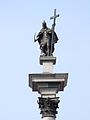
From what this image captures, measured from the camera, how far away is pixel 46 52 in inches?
841

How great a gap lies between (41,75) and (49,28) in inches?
127

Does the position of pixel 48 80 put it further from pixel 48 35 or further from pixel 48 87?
pixel 48 35

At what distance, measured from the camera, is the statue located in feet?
69.8

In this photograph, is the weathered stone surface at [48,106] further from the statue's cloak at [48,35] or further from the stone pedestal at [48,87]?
the statue's cloak at [48,35]

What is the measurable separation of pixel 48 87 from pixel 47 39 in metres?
3.00

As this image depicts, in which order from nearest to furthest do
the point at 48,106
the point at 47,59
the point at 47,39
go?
the point at 48,106
the point at 47,59
the point at 47,39

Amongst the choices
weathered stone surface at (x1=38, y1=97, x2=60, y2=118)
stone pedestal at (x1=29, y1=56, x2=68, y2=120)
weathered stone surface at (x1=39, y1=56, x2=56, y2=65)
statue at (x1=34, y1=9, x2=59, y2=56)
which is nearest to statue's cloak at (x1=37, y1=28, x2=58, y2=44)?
statue at (x1=34, y1=9, x2=59, y2=56)

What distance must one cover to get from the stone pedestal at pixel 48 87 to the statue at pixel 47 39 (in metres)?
1.71

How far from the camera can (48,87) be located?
19.8 meters

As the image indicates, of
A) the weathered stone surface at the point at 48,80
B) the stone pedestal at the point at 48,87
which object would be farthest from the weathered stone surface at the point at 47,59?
the weathered stone surface at the point at 48,80

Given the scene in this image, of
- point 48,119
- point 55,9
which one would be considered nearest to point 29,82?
point 48,119

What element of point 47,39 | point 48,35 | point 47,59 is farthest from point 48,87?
point 48,35

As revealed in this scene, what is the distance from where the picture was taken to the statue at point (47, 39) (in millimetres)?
21266

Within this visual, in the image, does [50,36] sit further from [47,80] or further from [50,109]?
[50,109]
